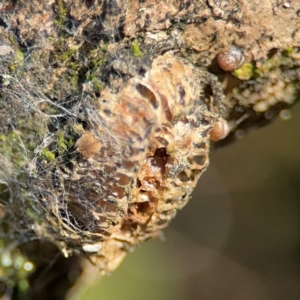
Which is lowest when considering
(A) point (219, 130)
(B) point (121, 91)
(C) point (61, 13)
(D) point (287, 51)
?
(A) point (219, 130)

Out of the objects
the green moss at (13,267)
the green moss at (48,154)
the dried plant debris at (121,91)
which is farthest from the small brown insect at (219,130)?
Answer: the green moss at (13,267)

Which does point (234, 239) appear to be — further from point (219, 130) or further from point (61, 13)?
point (61, 13)

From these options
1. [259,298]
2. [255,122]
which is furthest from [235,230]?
[255,122]

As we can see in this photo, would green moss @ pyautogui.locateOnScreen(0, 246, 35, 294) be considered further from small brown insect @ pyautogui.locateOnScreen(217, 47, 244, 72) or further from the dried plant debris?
small brown insect @ pyautogui.locateOnScreen(217, 47, 244, 72)

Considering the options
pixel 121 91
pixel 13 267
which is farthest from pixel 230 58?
pixel 13 267

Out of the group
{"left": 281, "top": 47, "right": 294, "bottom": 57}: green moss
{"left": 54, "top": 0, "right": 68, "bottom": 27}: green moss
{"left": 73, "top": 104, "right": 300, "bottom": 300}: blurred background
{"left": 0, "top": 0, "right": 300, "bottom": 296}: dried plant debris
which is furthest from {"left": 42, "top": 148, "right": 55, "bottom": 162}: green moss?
{"left": 73, "top": 104, "right": 300, "bottom": 300}: blurred background

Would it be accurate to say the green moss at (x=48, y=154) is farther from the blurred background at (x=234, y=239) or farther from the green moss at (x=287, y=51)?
the blurred background at (x=234, y=239)
